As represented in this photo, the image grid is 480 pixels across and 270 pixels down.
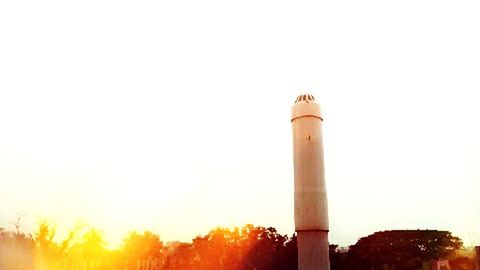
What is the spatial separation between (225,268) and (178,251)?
51.9 feet

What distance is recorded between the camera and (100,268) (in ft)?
287

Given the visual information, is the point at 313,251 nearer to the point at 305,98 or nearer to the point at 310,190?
the point at 310,190

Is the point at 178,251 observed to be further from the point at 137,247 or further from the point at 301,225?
the point at 301,225

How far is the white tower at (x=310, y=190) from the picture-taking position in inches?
1176

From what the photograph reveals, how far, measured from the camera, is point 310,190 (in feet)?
99.5

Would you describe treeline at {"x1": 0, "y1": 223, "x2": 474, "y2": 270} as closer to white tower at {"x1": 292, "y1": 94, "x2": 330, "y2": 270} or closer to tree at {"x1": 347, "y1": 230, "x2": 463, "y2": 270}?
tree at {"x1": 347, "y1": 230, "x2": 463, "y2": 270}

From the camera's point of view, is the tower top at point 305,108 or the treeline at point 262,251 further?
the treeline at point 262,251

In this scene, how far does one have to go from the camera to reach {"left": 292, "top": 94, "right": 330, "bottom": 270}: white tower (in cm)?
2988

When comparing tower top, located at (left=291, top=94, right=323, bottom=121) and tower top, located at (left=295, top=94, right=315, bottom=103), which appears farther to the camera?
tower top, located at (left=295, top=94, right=315, bottom=103)

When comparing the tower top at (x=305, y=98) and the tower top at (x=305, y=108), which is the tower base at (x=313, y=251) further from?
the tower top at (x=305, y=98)

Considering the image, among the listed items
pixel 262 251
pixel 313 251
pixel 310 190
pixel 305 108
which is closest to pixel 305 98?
pixel 305 108

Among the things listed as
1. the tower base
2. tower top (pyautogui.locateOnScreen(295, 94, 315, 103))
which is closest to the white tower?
the tower base

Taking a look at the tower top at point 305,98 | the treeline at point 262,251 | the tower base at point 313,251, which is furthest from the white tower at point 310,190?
the treeline at point 262,251

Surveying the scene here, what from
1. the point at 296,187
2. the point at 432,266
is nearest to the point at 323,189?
the point at 296,187
